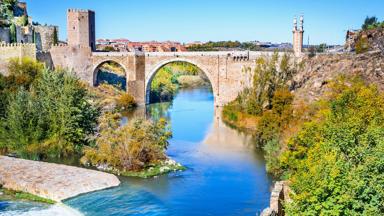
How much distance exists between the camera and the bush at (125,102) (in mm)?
36156

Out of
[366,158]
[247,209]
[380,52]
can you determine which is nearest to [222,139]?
[380,52]

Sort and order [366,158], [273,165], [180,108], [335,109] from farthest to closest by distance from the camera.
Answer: [180,108], [273,165], [335,109], [366,158]

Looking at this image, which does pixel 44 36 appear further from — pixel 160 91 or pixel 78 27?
pixel 160 91

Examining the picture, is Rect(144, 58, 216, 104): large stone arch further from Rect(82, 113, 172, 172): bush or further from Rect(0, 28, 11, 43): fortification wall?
Rect(82, 113, 172, 172): bush

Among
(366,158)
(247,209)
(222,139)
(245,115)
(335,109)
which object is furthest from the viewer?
(245,115)

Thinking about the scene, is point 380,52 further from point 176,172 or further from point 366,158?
point 366,158

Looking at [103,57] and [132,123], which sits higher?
[103,57]

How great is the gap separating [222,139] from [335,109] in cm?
1020

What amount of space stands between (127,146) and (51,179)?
3.32 meters

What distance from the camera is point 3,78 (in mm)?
27203

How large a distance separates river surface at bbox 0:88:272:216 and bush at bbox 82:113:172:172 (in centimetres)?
117

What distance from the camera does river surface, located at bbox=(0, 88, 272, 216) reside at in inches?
593

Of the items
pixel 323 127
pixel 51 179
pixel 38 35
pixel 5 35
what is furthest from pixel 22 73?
pixel 323 127

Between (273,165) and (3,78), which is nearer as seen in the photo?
(273,165)
